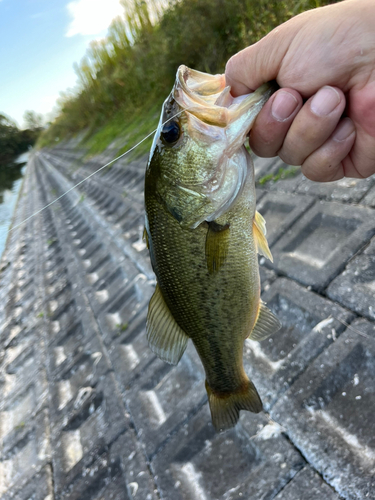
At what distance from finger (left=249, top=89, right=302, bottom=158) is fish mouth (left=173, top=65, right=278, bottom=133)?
48mm

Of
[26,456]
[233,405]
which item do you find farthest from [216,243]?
[26,456]

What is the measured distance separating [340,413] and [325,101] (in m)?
1.62

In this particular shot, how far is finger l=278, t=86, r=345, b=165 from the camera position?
128 centimetres

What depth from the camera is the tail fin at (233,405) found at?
171 cm

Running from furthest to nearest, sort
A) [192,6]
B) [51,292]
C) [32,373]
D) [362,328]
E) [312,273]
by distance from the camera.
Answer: [192,6] < [51,292] < [32,373] < [312,273] < [362,328]

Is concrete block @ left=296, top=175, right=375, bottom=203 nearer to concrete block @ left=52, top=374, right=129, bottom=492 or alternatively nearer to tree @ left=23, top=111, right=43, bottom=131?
concrete block @ left=52, top=374, right=129, bottom=492

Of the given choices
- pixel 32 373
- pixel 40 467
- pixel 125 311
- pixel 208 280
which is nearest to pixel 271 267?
pixel 208 280

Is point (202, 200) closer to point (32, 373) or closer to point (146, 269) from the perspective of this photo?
point (146, 269)

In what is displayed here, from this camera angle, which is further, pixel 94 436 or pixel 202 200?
pixel 94 436

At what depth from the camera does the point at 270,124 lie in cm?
139

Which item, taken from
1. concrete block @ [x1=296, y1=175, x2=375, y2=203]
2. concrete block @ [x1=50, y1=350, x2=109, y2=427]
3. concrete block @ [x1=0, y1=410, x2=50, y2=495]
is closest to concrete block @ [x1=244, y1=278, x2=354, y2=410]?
concrete block @ [x1=296, y1=175, x2=375, y2=203]

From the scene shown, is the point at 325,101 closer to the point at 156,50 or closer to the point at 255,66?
the point at 255,66

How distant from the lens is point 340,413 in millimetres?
1883

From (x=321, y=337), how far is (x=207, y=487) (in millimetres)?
1165
